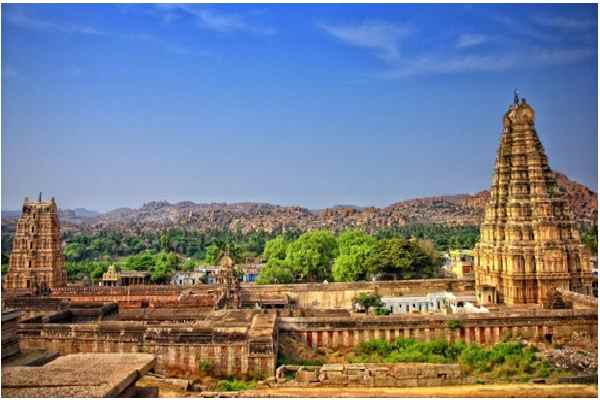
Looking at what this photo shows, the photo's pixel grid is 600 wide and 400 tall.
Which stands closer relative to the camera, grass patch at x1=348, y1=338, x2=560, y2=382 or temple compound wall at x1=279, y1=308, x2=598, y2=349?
grass patch at x1=348, y1=338, x2=560, y2=382

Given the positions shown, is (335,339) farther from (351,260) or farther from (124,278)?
(124,278)

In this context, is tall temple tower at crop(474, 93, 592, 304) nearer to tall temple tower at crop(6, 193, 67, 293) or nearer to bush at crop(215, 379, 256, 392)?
bush at crop(215, 379, 256, 392)

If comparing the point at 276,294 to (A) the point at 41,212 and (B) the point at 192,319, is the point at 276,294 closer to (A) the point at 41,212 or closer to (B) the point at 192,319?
(B) the point at 192,319

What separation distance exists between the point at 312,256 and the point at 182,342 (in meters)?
23.1

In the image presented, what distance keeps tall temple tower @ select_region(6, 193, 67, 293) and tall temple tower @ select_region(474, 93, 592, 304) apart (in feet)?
83.5

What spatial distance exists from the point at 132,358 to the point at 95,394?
1.71m

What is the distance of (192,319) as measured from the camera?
941 inches

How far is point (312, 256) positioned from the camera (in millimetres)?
42469

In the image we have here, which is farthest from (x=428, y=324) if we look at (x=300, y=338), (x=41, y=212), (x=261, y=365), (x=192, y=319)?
(x=41, y=212)

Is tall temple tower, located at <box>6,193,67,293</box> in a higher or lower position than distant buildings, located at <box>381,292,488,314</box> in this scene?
higher

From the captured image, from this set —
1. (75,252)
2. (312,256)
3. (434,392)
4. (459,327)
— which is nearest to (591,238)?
(312,256)

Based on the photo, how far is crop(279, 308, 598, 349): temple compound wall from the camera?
75.2ft

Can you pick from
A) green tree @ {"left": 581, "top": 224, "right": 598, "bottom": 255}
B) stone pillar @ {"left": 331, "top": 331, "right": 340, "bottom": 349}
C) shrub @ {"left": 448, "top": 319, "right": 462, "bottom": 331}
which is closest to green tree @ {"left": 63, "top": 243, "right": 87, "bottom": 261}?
green tree @ {"left": 581, "top": 224, "right": 598, "bottom": 255}

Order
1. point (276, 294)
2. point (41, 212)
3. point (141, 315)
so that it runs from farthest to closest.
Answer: point (41, 212), point (276, 294), point (141, 315)
